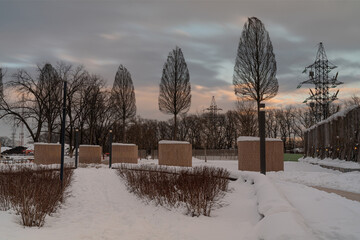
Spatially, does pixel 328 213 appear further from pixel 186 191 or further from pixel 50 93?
pixel 50 93

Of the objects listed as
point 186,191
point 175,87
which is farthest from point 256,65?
point 186,191

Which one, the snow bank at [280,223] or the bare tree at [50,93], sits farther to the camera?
the bare tree at [50,93]

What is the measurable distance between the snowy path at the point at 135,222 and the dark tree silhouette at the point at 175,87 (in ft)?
59.8

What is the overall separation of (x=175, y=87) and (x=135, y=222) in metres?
22.0

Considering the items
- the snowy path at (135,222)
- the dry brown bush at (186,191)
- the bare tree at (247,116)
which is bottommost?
the snowy path at (135,222)

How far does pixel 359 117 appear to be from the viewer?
17.5 m

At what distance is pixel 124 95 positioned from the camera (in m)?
38.2

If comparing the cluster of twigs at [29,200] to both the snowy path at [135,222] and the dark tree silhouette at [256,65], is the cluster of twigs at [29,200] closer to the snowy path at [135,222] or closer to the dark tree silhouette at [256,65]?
the snowy path at [135,222]

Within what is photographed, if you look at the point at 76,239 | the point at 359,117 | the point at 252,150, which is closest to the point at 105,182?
the point at 252,150

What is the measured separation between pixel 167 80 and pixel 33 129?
1924cm

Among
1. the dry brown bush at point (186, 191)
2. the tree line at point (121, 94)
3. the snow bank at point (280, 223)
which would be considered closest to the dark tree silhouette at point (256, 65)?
the tree line at point (121, 94)

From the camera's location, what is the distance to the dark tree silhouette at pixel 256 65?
23.1 metres

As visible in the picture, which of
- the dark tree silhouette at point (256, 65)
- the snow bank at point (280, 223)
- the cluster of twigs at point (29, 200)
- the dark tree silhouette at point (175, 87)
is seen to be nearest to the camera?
the snow bank at point (280, 223)

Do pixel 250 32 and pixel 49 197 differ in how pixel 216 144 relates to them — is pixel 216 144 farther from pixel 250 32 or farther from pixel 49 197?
pixel 49 197
